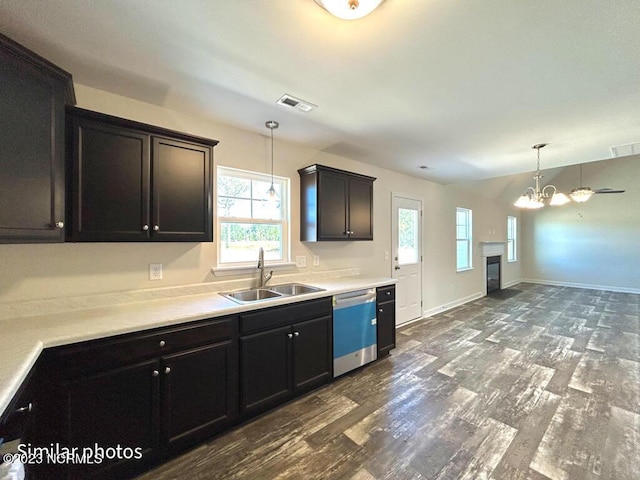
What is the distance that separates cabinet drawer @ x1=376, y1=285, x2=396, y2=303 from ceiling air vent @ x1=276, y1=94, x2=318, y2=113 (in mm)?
2031

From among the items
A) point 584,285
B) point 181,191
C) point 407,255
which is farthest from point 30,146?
point 584,285

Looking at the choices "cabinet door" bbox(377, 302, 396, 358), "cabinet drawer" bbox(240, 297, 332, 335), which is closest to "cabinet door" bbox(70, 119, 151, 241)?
"cabinet drawer" bbox(240, 297, 332, 335)

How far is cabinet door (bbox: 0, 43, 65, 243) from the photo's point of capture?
1.29 m

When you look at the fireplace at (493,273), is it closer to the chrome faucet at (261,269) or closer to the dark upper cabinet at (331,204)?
the dark upper cabinet at (331,204)

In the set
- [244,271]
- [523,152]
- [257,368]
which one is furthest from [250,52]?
[523,152]

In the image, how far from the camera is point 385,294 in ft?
10.3

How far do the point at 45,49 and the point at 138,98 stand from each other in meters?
0.57

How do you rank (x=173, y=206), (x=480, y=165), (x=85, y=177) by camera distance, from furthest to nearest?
1. (x=480, y=165)
2. (x=173, y=206)
3. (x=85, y=177)

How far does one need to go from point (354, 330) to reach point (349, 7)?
2587 mm

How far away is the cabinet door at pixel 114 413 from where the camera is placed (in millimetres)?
1406

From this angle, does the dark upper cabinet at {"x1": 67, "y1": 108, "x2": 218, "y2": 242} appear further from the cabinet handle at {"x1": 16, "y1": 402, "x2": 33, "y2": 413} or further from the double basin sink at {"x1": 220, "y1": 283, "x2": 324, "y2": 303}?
the cabinet handle at {"x1": 16, "y1": 402, "x2": 33, "y2": 413}

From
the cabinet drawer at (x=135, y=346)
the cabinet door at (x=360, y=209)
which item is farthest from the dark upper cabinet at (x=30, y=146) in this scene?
the cabinet door at (x=360, y=209)

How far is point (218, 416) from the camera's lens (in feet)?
6.14

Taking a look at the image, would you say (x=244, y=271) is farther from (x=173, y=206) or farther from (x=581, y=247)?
(x=581, y=247)
